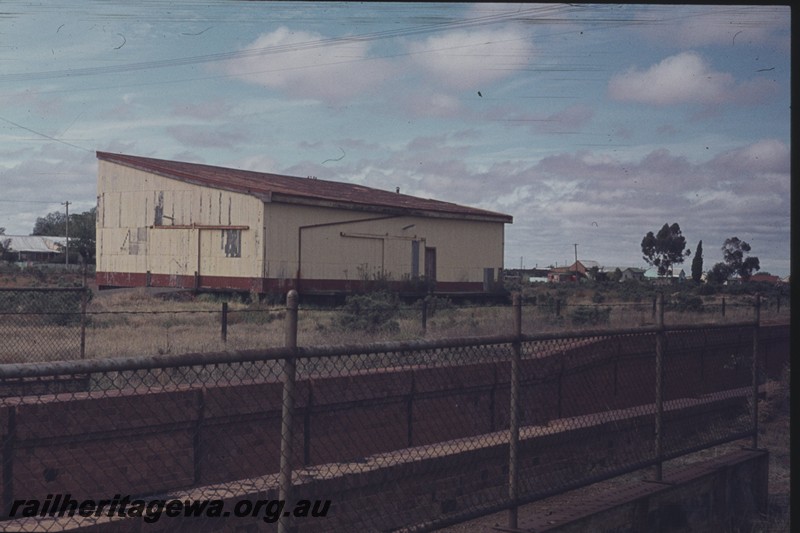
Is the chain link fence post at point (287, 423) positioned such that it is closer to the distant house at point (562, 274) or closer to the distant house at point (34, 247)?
the distant house at point (562, 274)

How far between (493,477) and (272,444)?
7.07 ft

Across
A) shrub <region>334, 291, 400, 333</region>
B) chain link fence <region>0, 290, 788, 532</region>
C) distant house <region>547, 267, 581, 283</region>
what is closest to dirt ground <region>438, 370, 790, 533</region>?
chain link fence <region>0, 290, 788, 532</region>

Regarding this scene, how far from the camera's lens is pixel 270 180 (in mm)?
30156

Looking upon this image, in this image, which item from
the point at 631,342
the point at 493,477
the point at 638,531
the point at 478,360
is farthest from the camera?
→ the point at 631,342

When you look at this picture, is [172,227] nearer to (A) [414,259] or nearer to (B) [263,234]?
(B) [263,234]

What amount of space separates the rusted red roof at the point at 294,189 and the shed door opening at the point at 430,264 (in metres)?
1.40

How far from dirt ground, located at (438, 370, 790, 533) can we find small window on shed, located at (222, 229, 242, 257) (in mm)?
17185

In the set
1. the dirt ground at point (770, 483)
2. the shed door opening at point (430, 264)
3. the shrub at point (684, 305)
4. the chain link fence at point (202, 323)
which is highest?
the shed door opening at point (430, 264)

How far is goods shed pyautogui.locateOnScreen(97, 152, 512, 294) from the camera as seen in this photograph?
26250mm

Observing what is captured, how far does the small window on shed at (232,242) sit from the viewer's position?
2642cm

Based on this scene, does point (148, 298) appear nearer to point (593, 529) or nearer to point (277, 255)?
point (277, 255)

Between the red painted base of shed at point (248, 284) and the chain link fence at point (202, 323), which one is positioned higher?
the red painted base of shed at point (248, 284)

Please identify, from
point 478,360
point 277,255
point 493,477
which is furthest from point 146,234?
point 493,477

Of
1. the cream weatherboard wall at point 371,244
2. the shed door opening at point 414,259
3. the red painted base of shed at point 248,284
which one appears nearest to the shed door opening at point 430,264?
the cream weatherboard wall at point 371,244
